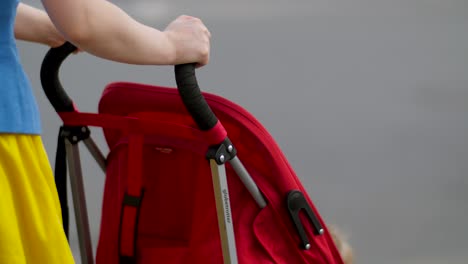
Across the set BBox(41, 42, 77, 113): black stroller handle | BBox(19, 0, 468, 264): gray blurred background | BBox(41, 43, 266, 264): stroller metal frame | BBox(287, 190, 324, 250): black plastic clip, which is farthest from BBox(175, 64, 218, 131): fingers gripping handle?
BBox(19, 0, 468, 264): gray blurred background

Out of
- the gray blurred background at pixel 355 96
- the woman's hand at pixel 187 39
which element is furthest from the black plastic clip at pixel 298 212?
the gray blurred background at pixel 355 96

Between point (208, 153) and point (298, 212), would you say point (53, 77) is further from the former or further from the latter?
point (298, 212)

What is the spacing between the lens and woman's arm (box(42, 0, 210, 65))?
847mm

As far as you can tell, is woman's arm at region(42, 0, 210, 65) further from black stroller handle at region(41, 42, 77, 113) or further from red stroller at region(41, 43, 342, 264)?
black stroller handle at region(41, 42, 77, 113)

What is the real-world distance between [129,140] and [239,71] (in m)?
1.03

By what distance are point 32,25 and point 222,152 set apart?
1.11 feet

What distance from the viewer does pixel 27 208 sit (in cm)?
88

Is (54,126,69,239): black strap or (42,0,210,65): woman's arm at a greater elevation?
(42,0,210,65): woman's arm

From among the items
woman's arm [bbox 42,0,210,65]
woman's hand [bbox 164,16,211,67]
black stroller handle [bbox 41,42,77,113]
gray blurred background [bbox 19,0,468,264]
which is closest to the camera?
woman's arm [bbox 42,0,210,65]

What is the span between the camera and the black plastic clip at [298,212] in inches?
47.3

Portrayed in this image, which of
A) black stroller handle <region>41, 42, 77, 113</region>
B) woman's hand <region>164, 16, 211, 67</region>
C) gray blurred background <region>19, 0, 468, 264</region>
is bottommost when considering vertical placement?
gray blurred background <region>19, 0, 468, 264</region>

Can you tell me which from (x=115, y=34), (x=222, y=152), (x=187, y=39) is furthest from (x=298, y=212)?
(x=115, y=34)

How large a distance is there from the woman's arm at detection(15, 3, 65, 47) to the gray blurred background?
1.10 m

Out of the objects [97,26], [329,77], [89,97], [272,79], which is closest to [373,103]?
[329,77]
